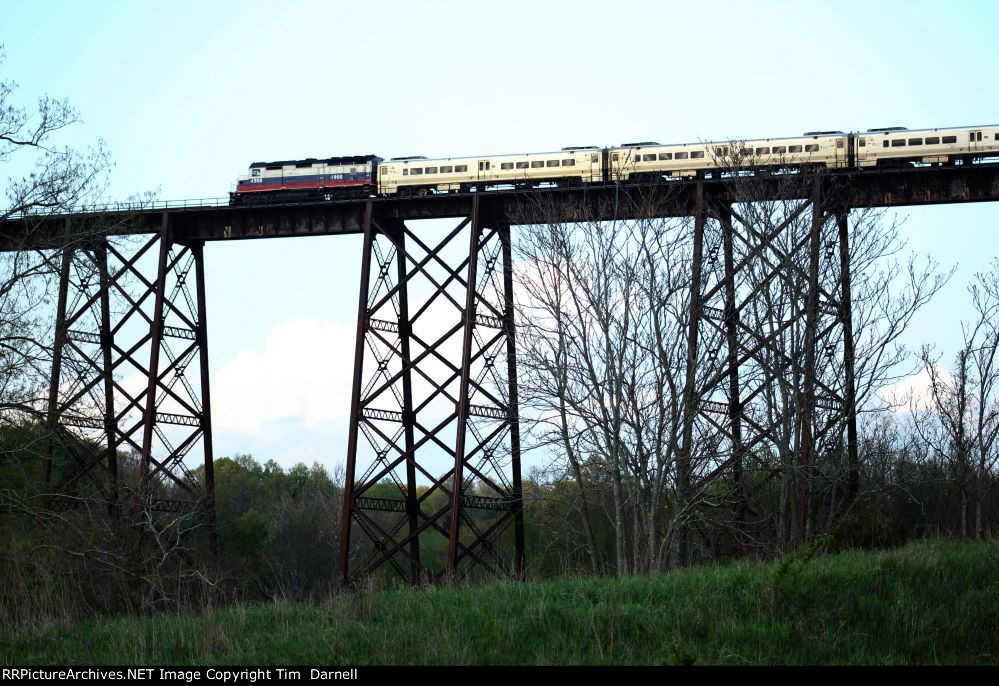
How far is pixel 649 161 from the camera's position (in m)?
24.1

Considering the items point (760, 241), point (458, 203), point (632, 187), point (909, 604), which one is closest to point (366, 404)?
point (458, 203)

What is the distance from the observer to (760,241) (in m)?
18.7

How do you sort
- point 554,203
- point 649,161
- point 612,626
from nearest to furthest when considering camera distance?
point 612,626 < point 554,203 < point 649,161

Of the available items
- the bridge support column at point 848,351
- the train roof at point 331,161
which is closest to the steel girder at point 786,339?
the bridge support column at point 848,351

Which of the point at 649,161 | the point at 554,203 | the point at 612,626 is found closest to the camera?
the point at 612,626

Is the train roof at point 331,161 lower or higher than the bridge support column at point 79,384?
higher

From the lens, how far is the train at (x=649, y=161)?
23.4 m

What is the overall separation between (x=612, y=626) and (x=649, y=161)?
Answer: 16.9 meters

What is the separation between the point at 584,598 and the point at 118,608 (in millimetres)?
7403

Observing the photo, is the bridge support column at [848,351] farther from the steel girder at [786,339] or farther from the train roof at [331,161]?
the train roof at [331,161]

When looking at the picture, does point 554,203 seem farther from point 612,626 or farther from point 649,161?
point 612,626

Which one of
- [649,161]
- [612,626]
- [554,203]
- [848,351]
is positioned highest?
[649,161]

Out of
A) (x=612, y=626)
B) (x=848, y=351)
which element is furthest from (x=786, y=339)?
(x=612, y=626)

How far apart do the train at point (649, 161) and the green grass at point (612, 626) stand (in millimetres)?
13233
